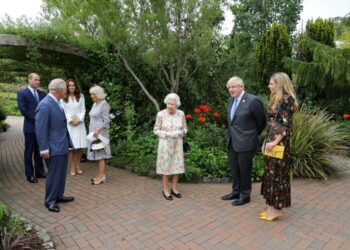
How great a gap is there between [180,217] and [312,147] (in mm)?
3018

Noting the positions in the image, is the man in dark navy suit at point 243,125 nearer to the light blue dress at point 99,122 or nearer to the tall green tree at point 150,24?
the light blue dress at point 99,122

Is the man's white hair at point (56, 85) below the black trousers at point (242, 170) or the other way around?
the other way around

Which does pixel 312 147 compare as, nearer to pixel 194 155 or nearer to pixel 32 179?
pixel 194 155

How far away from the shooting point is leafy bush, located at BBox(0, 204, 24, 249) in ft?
9.32

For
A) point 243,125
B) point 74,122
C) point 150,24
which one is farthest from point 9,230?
point 150,24

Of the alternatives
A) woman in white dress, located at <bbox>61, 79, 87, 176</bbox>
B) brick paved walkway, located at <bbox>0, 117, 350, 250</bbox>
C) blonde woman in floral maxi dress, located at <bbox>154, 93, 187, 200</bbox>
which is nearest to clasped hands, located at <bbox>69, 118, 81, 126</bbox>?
woman in white dress, located at <bbox>61, 79, 87, 176</bbox>

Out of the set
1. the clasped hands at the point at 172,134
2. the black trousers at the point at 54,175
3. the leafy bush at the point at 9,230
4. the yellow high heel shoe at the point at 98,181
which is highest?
the clasped hands at the point at 172,134

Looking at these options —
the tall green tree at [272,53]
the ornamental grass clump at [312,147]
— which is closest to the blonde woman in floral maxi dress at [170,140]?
the ornamental grass clump at [312,147]

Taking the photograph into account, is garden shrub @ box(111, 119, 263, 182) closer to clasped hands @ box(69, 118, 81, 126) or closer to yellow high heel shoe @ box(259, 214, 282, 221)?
clasped hands @ box(69, 118, 81, 126)

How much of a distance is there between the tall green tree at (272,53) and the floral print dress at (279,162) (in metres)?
5.93

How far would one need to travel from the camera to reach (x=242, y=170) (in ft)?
13.9

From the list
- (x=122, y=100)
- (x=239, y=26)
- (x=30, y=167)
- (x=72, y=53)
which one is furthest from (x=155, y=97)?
(x=239, y=26)

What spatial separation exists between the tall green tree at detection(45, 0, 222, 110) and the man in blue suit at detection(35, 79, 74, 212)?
251cm

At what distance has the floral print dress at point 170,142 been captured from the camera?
450 cm
